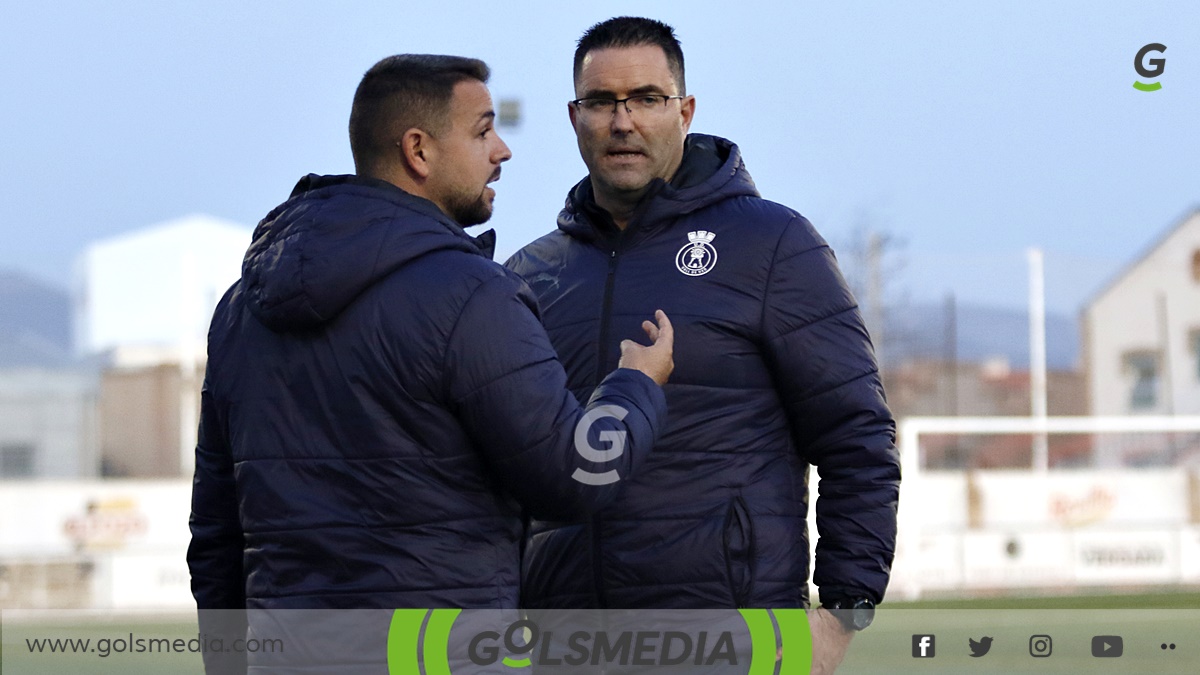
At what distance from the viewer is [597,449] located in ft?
7.06

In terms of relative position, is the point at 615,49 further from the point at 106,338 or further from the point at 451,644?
the point at 106,338

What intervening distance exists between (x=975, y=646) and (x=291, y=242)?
4132mm

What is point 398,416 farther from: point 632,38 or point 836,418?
point 632,38

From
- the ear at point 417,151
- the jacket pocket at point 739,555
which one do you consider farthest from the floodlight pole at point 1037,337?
the ear at point 417,151

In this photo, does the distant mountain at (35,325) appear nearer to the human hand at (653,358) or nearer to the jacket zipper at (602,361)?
the jacket zipper at (602,361)

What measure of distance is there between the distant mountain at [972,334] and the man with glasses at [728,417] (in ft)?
44.9

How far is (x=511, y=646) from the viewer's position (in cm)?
226

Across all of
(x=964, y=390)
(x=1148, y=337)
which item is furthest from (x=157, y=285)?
(x=1148, y=337)

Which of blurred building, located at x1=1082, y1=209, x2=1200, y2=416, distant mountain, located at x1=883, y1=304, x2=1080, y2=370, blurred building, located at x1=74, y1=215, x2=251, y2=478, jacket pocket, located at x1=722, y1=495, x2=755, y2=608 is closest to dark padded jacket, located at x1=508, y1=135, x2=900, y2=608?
jacket pocket, located at x1=722, y1=495, x2=755, y2=608

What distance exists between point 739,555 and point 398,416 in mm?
793

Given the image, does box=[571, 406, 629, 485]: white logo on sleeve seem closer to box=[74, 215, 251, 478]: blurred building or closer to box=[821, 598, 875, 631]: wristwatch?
box=[821, 598, 875, 631]: wristwatch

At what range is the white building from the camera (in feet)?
48.4

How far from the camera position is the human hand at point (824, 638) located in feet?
8.66

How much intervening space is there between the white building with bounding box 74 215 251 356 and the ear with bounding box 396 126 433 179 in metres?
12.8
